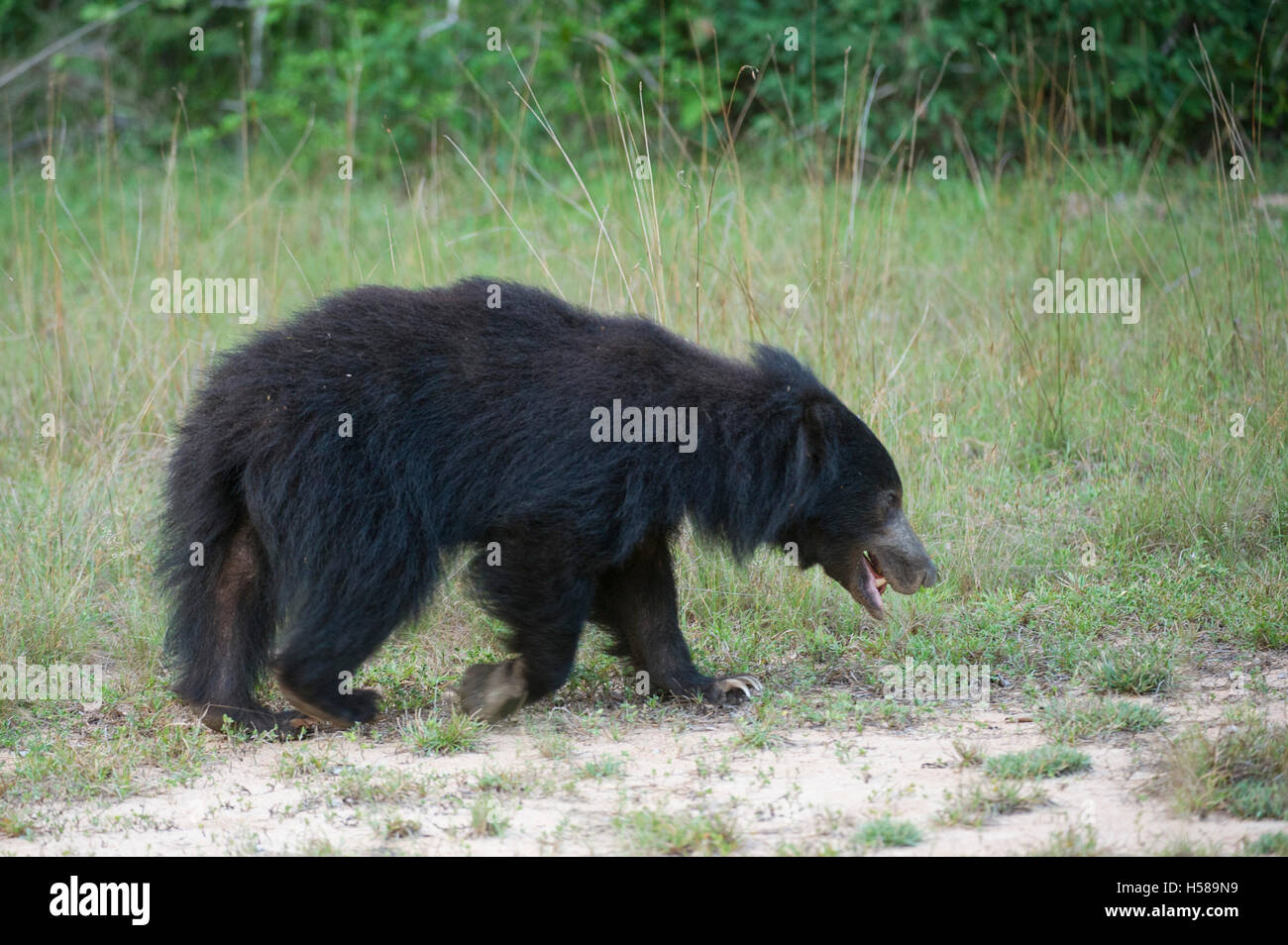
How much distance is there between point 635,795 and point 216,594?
1.58m

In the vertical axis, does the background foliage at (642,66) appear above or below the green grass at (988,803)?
above

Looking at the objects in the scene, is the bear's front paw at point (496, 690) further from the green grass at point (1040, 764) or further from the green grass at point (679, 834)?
the green grass at point (1040, 764)

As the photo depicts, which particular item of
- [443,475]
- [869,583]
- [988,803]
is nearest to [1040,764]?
[988,803]

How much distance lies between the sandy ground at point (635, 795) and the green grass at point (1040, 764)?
4cm

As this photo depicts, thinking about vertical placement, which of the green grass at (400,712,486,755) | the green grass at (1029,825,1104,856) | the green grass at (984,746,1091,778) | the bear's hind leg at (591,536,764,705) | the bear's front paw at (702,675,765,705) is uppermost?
the bear's hind leg at (591,536,764,705)

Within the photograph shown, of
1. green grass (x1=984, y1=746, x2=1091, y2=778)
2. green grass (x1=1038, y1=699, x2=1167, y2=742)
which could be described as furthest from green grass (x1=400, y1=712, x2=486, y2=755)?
green grass (x1=1038, y1=699, x2=1167, y2=742)

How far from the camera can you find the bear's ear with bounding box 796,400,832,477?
4449 mm

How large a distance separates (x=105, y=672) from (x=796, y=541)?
8.21 feet

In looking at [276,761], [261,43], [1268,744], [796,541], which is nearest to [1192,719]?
[1268,744]

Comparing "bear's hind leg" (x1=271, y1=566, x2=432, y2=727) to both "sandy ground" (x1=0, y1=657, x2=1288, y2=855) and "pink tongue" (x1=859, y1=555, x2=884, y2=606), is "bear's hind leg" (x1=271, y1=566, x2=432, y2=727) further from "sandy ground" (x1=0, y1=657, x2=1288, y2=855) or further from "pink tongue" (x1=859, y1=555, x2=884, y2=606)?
"pink tongue" (x1=859, y1=555, x2=884, y2=606)

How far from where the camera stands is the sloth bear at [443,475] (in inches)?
164

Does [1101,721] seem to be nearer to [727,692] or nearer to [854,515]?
[854,515]

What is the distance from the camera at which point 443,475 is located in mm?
4262

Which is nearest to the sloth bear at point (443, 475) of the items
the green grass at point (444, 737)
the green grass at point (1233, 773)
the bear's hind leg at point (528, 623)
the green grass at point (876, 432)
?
the bear's hind leg at point (528, 623)
